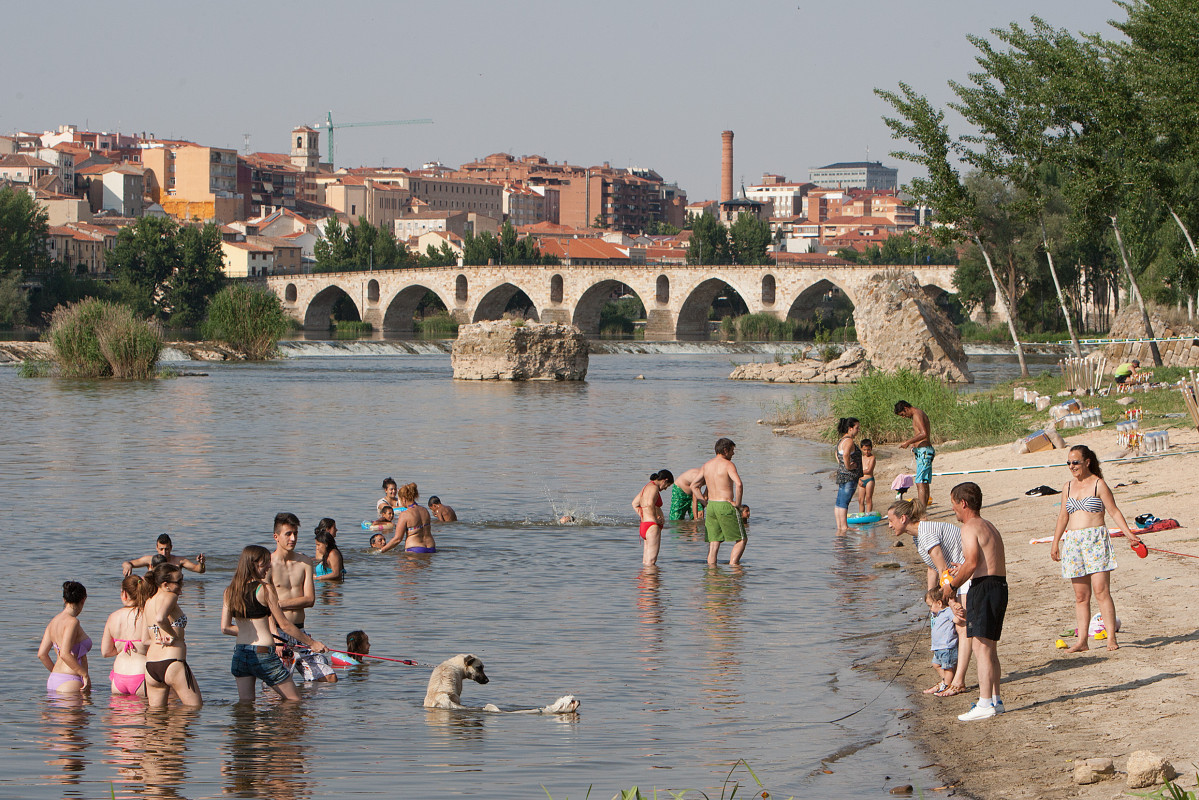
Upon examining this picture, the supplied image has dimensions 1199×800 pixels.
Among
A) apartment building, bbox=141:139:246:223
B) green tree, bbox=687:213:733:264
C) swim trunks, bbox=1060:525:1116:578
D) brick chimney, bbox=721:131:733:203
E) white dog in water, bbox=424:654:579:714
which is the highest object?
brick chimney, bbox=721:131:733:203

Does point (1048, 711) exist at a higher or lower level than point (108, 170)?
lower

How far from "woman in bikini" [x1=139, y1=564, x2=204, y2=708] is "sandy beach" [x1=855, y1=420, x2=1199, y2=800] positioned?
4220mm

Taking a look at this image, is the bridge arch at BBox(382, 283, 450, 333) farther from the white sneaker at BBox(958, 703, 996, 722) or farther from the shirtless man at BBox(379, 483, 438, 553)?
the white sneaker at BBox(958, 703, 996, 722)

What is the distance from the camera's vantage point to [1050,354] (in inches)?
2456

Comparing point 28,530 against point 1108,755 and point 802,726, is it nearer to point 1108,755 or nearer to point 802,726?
point 802,726

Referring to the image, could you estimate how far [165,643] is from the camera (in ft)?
27.2

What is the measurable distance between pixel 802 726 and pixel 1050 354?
189ft

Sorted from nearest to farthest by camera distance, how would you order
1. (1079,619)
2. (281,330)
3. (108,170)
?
1. (1079,619)
2. (281,330)
3. (108,170)

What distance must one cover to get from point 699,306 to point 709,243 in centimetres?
2450

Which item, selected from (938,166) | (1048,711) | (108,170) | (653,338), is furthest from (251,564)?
(108,170)

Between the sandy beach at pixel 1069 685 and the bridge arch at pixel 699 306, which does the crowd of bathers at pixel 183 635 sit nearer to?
the sandy beach at pixel 1069 685

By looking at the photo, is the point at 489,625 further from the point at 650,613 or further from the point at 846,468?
the point at 846,468

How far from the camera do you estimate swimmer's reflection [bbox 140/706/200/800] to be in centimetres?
679

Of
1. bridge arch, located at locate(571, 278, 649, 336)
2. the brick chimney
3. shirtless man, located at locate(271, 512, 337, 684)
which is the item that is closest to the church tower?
the brick chimney
